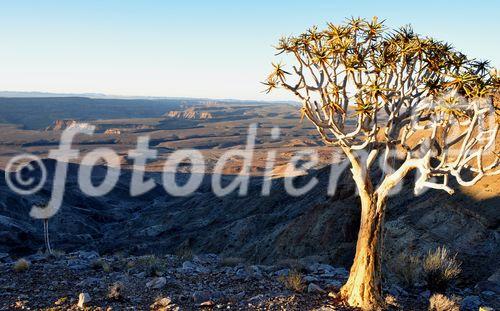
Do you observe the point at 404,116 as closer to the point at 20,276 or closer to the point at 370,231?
the point at 370,231

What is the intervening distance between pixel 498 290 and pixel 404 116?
5125 millimetres

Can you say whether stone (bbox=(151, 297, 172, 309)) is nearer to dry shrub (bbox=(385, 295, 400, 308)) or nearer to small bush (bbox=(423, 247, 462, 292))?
dry shrub (bbox=(385, 295, 400, 308))

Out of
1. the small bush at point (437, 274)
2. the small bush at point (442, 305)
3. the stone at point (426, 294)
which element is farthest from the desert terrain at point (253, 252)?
the small bush at point (442, 305)

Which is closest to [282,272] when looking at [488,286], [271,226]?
[488,286]

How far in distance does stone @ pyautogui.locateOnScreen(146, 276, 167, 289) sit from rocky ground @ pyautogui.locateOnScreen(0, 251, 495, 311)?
0.02m

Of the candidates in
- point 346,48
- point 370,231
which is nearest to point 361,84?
point 346,48

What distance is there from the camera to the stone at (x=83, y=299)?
927cm

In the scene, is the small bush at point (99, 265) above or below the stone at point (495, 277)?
below

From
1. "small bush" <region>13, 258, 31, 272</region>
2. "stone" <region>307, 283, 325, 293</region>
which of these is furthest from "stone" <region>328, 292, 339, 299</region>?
"small bush" <region>13, 258, 31, 272</region>

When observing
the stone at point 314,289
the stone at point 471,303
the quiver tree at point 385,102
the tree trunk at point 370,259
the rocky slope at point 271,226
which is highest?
the quiver tree at point 385,102

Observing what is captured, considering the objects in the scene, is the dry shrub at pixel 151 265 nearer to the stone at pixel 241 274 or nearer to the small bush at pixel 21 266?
the stone at pixel 241 274

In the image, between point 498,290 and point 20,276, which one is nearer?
point 498,290

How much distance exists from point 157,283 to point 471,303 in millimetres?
7015

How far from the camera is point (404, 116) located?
8.89 m
